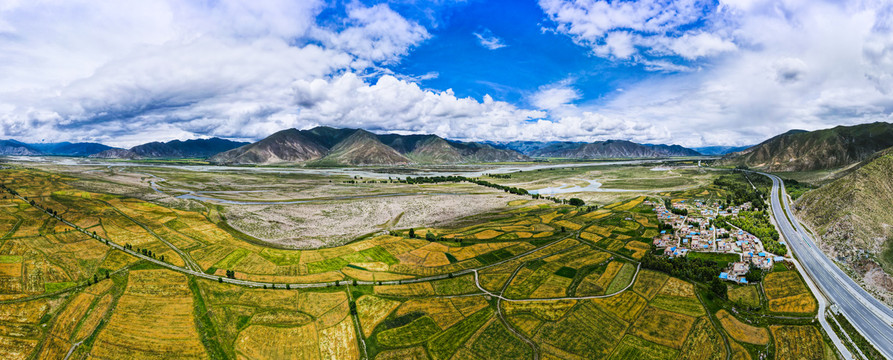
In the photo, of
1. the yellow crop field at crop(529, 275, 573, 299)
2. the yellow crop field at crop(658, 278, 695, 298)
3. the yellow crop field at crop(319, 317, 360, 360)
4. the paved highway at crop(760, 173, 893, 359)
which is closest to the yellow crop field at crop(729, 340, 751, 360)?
the yellow crop field at crop(658, 278, 695, 298)

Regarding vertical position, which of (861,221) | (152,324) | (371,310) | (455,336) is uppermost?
(861,221)

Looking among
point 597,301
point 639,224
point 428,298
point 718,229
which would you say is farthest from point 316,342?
point 718,229

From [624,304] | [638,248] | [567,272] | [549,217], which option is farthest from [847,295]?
[549,217]

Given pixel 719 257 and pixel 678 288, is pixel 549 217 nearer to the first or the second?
pixel 719 257

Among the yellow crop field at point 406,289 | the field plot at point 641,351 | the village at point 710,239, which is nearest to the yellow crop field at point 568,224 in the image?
the village at point 710,239

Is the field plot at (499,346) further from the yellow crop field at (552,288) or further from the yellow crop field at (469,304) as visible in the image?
the yellow crop field at (552,288)

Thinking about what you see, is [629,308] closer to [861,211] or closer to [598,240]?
[598,240]
